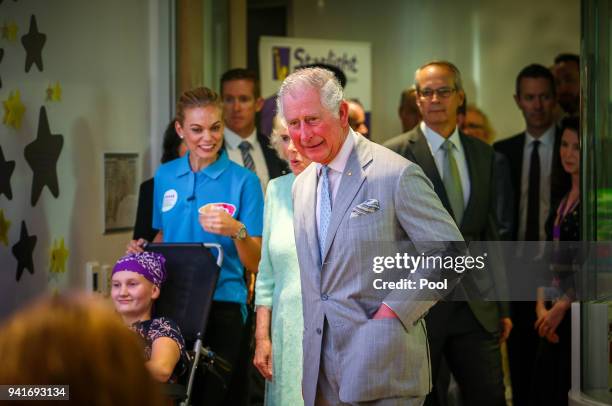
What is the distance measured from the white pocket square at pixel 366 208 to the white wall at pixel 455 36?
5.11 metres

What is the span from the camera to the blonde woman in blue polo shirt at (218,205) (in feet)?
13.1

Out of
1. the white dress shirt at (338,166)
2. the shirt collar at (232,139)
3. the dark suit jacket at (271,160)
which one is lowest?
the white dress shirt at (338,166)

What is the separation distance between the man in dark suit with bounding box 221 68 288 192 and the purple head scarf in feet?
4.50

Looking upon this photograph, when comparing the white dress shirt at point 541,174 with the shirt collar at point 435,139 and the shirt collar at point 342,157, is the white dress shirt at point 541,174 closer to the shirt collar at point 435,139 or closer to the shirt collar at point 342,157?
the shirt collar at point 435,139

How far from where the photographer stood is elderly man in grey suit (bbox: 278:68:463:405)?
9.21 ft

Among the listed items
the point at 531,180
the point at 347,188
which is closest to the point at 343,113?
the point at 347,188

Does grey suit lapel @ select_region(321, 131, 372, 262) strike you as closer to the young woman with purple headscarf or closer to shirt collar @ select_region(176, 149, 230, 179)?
the young woman with purple headscarf

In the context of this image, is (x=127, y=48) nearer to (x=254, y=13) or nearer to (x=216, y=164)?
(x=216, y=164)

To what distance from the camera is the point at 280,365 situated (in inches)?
142

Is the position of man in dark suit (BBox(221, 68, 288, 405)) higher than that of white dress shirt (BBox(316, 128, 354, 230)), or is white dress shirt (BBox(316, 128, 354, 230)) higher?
man in dark suit (BBox(221, 68, 288, 405))

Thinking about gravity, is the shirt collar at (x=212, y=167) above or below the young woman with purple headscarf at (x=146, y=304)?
above

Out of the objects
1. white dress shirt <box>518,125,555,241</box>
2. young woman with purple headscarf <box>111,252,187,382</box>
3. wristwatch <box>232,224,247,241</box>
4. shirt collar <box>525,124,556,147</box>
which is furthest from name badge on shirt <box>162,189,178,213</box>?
shirt collar <box>525,124,556,147</box>

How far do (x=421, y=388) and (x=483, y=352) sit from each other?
1150mm

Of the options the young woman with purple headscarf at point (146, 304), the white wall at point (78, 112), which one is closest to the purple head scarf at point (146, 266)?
the young woman with purple headscarf at point (146, 304)
